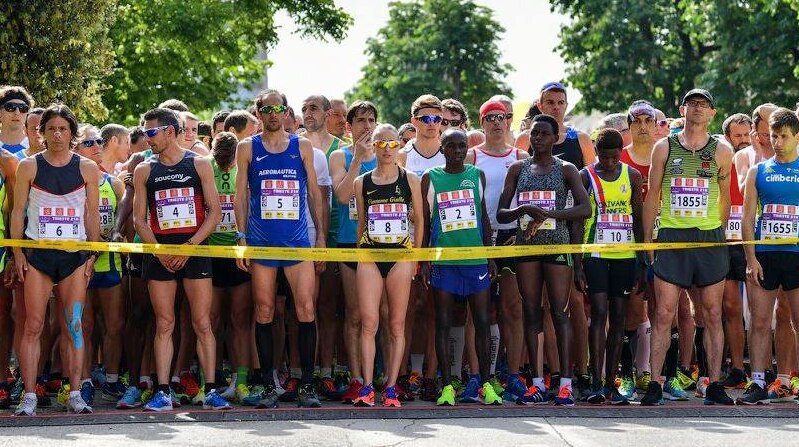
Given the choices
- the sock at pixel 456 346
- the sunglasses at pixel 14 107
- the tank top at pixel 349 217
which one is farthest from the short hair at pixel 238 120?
the sock at pixel 456 346

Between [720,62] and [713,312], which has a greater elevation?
[720,62]

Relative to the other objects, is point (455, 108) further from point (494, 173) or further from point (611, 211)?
point (611, 211)

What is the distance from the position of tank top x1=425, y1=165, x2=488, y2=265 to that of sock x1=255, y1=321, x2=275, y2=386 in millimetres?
1334

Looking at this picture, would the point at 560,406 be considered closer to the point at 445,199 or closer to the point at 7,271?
the point at 445,199

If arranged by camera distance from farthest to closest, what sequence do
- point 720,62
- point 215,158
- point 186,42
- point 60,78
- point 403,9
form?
point 403,9, point 720,62, point 186,42, point 60,78, point 215,158

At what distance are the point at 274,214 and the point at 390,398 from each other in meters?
Answer: 1.57

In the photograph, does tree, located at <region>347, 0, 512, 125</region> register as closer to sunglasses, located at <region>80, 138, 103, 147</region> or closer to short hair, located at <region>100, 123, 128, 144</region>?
short hair, located at <region>100, 123, 128, 144</region>

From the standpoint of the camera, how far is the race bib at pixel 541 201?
10.5 metres

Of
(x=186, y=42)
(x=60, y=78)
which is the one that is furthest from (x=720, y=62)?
(x=60, y=78)

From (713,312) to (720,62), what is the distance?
27.5m

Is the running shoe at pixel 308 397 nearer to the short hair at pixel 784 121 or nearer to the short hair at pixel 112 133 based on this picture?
the short hair at pixel 112 133

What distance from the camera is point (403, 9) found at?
64.4 meters

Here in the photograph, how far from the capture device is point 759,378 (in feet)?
34.8

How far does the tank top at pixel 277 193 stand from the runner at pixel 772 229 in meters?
3.34
